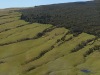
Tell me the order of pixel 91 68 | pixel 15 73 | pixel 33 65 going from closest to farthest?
pixel 91 68, pixel 15 73, pixel 33 65

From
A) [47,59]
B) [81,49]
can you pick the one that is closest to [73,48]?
[81,49]

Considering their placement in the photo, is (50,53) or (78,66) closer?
(78,66)

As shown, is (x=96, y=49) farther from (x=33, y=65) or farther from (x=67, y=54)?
(x=33, y=65)

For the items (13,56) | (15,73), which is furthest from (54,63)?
(13,56)

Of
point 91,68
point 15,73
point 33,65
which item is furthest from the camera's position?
point 33,65

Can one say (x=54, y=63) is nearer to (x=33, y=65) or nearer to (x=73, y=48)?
(x=33, y=65)

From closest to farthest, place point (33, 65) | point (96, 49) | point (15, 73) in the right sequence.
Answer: point (15, 73)
point (33, 65)
point (96, 49)

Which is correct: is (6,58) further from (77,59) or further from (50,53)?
(77,59)

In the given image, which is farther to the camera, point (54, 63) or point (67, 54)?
point (67, 54)

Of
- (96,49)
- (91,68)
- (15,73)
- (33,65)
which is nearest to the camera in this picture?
(91,68)
